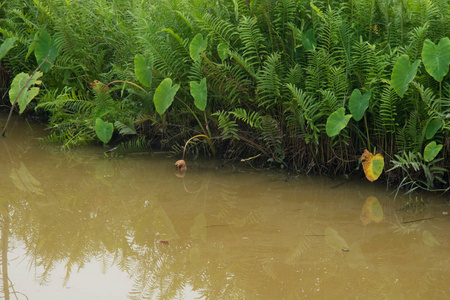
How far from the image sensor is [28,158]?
163 inches

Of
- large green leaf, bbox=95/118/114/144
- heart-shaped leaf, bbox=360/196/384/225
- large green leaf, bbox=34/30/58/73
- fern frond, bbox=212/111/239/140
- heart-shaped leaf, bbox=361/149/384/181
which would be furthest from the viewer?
large green leaf, bbox=34/30/58/73

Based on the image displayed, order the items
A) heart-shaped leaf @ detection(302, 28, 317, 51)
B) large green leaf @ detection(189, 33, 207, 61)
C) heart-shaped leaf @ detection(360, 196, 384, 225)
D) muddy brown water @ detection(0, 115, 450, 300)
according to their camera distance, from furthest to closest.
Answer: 1. large green leaf @ detection(189, 33, 207, 61)
2. heart-shaped leaf @ detection(302, 28, 317, 51)
3. heart-shaped leaf @ detection(360, 196, 384, 225)
4. muddy brown water @ detection(0, 115, 450, 300)

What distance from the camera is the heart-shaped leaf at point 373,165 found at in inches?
127

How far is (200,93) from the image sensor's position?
12.0 ft

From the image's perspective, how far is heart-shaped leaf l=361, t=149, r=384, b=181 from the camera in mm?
3217

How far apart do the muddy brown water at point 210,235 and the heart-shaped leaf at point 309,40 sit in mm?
965

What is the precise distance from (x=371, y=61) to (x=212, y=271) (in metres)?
1.88

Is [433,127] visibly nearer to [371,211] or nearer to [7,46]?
[371,211]

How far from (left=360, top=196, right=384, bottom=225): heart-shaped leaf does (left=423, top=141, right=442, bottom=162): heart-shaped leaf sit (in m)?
0.43

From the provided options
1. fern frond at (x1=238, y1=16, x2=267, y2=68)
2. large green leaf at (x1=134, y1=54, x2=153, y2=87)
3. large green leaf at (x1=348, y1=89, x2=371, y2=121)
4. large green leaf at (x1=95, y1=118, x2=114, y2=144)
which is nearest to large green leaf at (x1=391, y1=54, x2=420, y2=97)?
large green leaf at (x1=348, y1=89, x2=371, y2=121)

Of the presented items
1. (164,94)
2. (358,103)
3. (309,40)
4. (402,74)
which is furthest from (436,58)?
(164,94)

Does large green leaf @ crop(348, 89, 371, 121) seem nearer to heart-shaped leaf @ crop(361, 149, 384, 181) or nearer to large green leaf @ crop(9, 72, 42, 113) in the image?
heart-shaped leaf @ crop(361, 149, 384, 181)

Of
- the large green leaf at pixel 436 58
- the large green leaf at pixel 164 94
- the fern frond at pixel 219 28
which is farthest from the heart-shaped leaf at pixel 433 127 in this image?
the large green leaf at pixel 164 94

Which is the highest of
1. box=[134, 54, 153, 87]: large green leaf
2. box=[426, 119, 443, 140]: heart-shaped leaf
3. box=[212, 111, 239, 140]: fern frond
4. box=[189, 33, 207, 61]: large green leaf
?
box=[189, 33, 207, 61]: large green leaf
